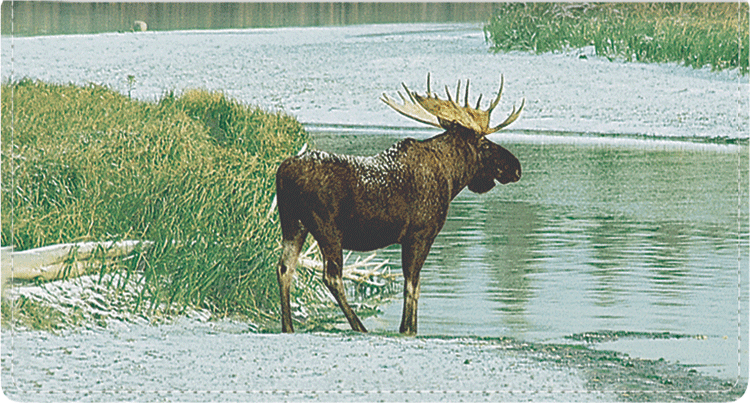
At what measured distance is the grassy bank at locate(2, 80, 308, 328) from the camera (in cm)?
902

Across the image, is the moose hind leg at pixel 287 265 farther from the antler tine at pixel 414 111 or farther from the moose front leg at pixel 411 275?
the antler tine at pixel 414 111

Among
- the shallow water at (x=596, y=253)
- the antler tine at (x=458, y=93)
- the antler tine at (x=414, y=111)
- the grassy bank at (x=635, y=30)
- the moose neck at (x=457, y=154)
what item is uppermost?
the grassy bank at (x=635, y=30)

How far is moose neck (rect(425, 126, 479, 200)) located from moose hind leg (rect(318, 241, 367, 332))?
786 millimetres

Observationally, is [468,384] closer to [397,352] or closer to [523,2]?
[397,352]

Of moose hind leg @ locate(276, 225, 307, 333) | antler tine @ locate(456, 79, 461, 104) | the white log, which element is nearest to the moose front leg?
moose hind leg @ locate(276, 225, 307, 333)

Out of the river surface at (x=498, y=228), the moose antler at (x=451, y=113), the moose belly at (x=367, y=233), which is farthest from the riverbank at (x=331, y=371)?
the moose antler at (x=451, y=113)

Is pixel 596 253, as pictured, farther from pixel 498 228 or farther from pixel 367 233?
pixel 367 233

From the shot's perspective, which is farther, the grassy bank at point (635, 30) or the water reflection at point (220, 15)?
the grassy bank at point (635, 30)

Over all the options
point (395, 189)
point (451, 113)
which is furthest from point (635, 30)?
point (395, 189)

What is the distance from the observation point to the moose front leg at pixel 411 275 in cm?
843

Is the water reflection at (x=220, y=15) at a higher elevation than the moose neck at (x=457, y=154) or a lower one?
higher

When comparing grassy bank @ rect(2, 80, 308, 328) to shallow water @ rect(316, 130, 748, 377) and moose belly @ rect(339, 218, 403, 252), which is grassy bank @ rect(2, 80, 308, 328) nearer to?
shallow water @ rect(316, 130, 748, 377)

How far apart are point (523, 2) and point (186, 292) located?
2.57 metres

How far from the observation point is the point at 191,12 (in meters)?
9.16
